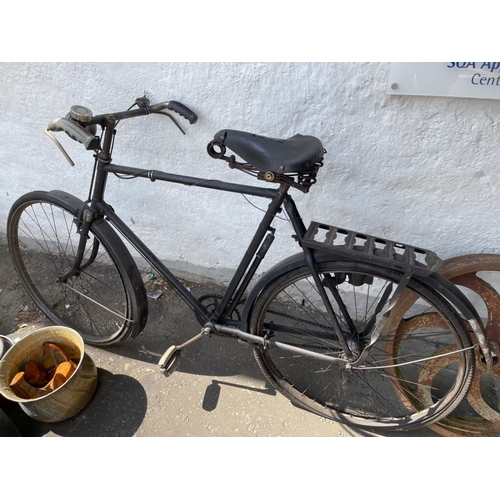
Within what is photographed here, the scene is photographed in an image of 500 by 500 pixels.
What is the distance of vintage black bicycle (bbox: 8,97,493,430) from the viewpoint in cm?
163

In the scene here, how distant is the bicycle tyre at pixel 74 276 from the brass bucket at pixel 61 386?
244mm

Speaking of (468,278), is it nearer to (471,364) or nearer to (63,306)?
(471,364)

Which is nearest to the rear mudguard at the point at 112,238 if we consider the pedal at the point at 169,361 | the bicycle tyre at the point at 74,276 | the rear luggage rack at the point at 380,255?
the bicycle tyre at the point at 74,276

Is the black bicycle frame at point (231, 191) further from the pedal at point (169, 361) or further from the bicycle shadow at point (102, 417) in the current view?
the bicycle shadow at point (102, 417)

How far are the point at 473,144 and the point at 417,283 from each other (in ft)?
2.31

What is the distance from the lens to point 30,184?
9.37 ft

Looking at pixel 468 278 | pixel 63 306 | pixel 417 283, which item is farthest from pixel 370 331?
pixel 63 306

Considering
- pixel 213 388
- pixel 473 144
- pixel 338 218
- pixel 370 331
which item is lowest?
pixel 213 388

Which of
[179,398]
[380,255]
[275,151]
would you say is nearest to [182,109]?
[275,151]

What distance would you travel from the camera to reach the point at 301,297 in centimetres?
266

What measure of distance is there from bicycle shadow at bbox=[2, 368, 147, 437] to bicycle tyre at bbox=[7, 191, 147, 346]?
34 cm

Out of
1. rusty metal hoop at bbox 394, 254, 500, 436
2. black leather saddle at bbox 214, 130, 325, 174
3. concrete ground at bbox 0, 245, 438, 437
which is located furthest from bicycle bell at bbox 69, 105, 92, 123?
rusty metal hoop at bbox 394, 254, 500, 436

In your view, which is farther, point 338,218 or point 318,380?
point 318,380

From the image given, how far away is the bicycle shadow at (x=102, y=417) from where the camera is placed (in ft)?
7.14
